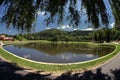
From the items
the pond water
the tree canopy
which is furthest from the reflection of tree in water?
the tree canopy

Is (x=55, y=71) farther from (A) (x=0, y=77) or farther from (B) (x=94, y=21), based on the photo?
(B) (x=94, y=21)

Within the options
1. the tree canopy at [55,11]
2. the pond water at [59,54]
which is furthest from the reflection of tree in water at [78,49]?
the tree canopy at [55,11]

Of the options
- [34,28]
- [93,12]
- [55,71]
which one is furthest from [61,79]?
[93,12]

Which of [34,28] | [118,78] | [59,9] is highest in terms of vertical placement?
[59,9]

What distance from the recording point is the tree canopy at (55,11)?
7.08 meters

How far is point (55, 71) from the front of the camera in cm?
1622

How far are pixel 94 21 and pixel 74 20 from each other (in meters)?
0.60

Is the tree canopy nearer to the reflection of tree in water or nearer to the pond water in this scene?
the pond water

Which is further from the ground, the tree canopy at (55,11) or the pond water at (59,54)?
the tree canopy at (55,11)

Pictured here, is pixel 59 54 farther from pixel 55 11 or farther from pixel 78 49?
pixel 55 11

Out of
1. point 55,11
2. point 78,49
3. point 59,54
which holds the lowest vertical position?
point 78,49

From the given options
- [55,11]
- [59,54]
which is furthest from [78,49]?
[55,11]

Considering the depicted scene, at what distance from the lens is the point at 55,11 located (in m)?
7.31

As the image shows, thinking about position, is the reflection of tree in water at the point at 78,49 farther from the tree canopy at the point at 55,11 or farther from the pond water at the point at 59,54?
the tree canopy at the point at 55,11
